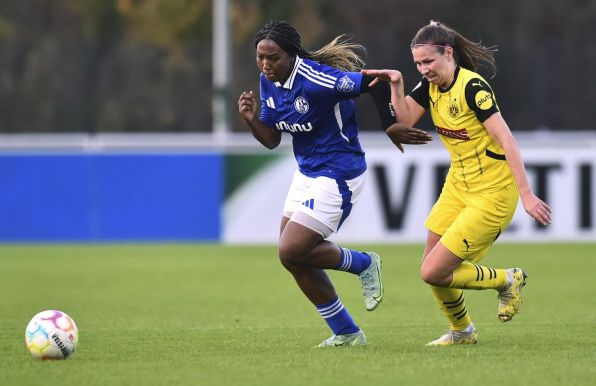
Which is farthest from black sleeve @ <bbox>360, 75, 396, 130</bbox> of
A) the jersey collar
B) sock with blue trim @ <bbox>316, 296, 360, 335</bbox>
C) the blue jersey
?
sock with blue trim @ <bbox>316, 296, 360, 335</bbox>

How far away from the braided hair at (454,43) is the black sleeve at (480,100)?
248mm

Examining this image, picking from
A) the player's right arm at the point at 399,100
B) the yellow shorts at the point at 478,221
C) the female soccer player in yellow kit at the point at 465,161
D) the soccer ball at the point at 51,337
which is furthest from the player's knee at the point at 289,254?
the soccer ball at the point at 51,337

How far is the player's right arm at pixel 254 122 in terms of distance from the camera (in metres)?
7.75

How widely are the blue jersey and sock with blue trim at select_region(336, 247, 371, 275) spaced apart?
1.62 ft

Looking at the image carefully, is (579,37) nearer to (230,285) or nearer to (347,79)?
(230,285)

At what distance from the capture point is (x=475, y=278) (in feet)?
25.3

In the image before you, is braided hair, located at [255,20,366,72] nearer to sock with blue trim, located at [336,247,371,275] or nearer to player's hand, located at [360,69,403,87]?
player's hand, located at [360,69,403,87]

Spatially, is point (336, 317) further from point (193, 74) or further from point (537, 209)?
point (193, 74)

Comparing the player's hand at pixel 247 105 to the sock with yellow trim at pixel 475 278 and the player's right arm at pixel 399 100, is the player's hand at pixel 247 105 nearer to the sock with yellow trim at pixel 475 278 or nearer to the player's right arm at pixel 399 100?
the player's right arm at pixel 399 100

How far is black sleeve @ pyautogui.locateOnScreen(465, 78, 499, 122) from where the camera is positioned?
750cm

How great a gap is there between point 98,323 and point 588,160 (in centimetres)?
970

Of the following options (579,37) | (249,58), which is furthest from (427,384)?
(249,58)

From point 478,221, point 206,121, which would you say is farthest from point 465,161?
point 206,121

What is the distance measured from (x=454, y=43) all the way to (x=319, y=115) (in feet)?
3.19
